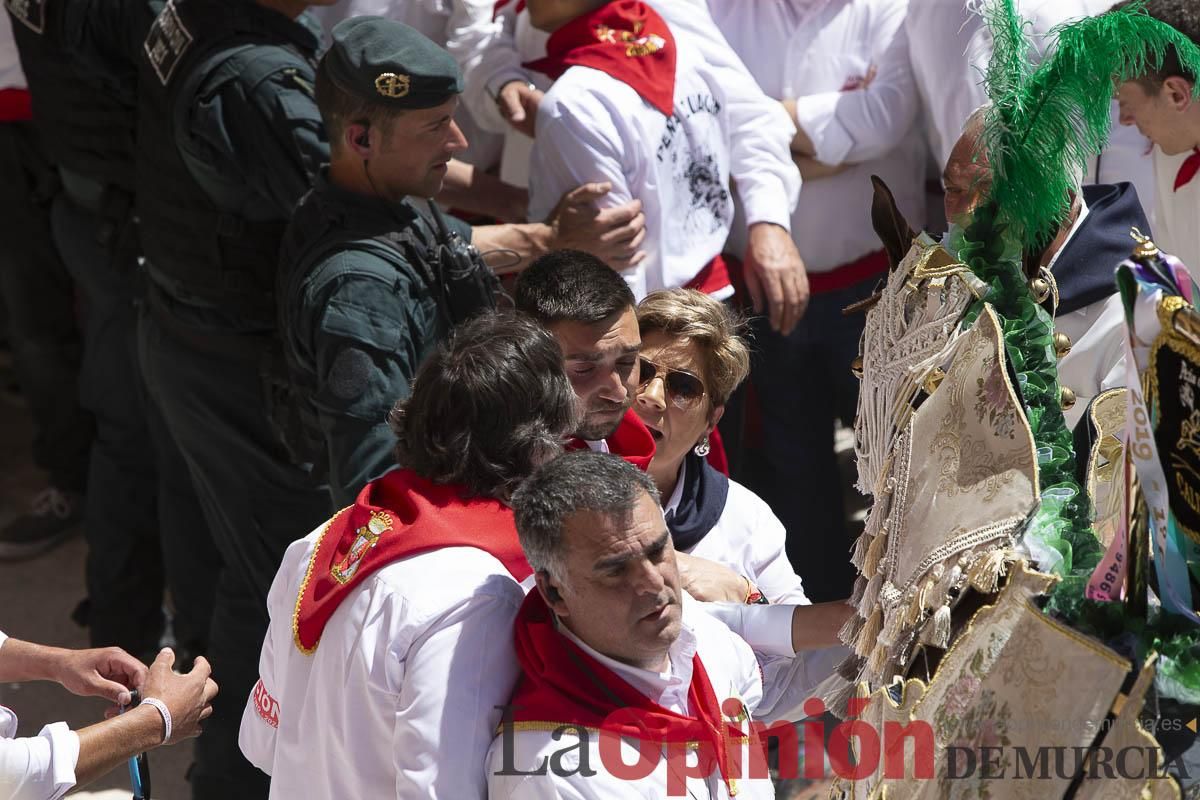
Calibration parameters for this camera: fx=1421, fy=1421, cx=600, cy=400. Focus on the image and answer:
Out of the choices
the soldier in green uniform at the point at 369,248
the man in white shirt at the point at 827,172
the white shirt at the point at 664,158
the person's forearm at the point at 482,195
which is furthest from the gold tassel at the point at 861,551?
the man in white shirt at the point at 827,172

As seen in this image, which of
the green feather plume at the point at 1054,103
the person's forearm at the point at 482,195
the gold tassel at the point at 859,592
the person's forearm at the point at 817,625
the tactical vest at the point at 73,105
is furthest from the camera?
the tactical vest at the point at 73,105

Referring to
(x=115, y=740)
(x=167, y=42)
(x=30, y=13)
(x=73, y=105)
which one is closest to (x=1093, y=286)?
(x=115, y=740)

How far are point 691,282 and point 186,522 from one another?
1532 mm

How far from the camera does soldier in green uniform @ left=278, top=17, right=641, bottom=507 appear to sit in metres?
2.63

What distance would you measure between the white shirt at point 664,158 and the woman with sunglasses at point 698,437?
0.68m

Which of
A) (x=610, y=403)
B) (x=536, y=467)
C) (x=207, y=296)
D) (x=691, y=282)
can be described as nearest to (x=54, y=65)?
(x=207, y=296)

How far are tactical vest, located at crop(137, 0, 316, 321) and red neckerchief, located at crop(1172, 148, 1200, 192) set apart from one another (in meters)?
1.90

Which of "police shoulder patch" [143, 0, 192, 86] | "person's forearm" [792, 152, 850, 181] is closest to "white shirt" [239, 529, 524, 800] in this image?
"police shoulder patch" [143, 0, 192, 86]

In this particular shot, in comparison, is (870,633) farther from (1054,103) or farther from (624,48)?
(624,48)

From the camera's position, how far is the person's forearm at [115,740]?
2.07 meters

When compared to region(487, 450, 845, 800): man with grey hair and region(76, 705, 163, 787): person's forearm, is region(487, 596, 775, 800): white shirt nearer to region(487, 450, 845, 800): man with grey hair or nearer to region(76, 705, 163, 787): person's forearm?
region(487, 450, 845, 800): man with grey hair

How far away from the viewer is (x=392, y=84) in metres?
2.71

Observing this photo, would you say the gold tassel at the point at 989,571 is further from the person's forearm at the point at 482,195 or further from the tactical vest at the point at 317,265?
the person's forearm at the point at 482,195

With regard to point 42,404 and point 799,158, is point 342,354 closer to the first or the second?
point 799,158
